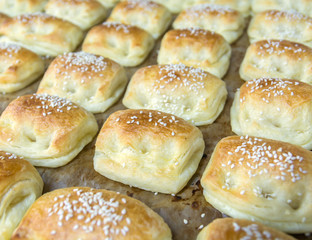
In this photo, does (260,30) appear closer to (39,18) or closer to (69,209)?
(39,18)

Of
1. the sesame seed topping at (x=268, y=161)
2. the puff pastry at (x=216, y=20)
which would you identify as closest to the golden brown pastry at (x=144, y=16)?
the puff pastry at (x=216, y=20)

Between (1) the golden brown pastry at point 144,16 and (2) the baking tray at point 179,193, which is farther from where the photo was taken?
(1) the golden brown pastry at point 144,16

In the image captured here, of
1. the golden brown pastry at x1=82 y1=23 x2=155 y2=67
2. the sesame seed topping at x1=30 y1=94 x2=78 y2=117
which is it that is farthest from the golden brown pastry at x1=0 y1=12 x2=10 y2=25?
the sesame seed topping at x1=30 y1=94 x2=78 y2=117

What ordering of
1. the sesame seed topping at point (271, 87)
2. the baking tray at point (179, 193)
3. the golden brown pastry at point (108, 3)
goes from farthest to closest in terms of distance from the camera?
the golden brown pastry at point (108, 3) → the sesame seed topping at point (271, 87) → the baking tray at point (179, 193)

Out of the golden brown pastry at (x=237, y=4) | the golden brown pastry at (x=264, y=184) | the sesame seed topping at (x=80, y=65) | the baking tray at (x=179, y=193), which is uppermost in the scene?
the golden brown pastry at (x=237, y=4)

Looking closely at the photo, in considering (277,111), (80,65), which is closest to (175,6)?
(80,65)

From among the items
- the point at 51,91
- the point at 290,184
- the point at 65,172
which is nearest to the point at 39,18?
the point at 51,91

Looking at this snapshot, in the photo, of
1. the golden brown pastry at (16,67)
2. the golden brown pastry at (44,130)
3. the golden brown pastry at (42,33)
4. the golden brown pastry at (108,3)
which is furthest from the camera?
the golden brown pastry at (108,3)

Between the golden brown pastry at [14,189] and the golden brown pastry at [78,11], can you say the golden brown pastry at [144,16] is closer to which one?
the golden brown pastry at [78,11]
